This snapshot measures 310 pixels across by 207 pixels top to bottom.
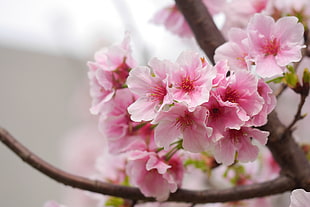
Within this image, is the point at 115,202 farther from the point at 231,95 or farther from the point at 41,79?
the point at 41,79

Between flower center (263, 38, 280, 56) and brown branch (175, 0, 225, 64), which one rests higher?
brown branch (175, 0, 225, 64)

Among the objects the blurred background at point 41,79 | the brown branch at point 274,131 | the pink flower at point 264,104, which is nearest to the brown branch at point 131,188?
the brown branch at point 274,131

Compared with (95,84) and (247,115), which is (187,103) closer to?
(247,115)

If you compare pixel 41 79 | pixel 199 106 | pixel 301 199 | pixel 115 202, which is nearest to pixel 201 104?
pixel 199 106

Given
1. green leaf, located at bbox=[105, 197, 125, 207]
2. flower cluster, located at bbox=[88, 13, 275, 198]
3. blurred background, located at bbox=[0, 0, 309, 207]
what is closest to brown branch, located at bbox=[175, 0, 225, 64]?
flower cluster, located at bbox=[88, 13, 275, 198]

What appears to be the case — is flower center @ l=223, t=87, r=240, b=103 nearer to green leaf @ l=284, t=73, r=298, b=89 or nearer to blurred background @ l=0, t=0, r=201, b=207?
green leaf @ l=284, t=73, r=298, b=89

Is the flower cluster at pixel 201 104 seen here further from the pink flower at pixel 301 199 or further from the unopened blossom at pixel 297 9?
the unopened blossom at pixel 297 9

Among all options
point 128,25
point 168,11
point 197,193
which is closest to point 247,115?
point 197,193
